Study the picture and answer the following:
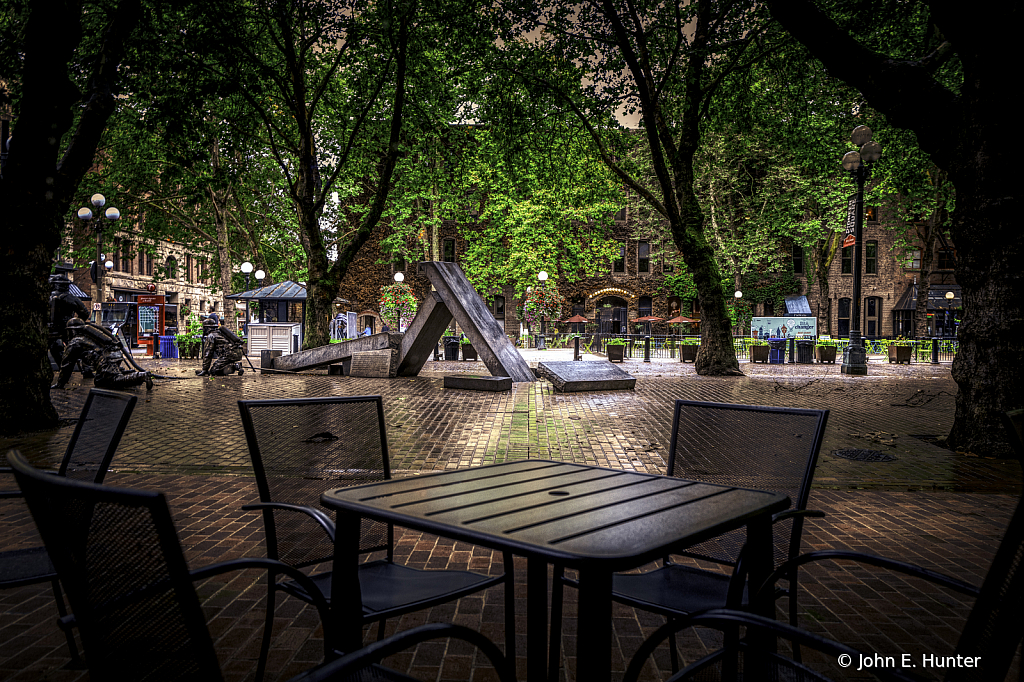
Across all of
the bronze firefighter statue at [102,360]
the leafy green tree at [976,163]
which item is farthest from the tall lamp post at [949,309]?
the bronze firefighter statue at [102,360]

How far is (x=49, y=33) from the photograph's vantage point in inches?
293

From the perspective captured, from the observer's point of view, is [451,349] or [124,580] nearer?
[124,580]

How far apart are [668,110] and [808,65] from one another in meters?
4.40

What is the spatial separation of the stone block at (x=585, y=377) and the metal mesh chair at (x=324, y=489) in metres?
10.4

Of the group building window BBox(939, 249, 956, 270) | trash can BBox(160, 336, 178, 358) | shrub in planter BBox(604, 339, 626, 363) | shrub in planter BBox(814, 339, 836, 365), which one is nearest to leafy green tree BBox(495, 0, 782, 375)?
shrub in planter BBox(604, 339, 626, 363)

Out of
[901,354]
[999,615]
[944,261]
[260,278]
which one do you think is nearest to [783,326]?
[901,354]

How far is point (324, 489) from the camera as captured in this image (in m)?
2.61

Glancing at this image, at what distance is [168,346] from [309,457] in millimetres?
26030

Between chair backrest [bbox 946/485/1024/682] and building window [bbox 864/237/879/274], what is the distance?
137 feet

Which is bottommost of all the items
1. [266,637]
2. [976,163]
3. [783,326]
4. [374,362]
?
[266,637]

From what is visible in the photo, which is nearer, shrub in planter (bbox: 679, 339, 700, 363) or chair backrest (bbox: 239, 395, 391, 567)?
chair backrest (bbox: 239, 395, 391, 567)

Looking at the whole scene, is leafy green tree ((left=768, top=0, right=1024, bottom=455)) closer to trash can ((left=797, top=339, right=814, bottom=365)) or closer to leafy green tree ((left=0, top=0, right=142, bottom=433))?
leafy green tree ((left=0, top=0, right=142, bottom=433))

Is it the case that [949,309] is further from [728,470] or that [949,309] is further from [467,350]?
[728,470]

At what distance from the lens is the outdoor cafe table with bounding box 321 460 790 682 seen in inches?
60.1
